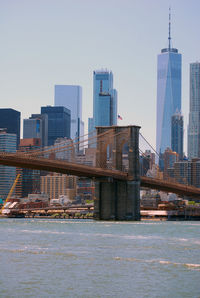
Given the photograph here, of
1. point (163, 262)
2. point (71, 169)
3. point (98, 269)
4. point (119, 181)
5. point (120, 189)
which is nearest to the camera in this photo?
point (98, 269)

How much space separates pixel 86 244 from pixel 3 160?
1176 inches

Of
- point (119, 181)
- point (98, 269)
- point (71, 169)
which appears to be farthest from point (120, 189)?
point (98, 269)

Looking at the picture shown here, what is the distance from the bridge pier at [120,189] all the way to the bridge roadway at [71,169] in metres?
1.46

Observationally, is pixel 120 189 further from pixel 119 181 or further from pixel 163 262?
pixel 163 262

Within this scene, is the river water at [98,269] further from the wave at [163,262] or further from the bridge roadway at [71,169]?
the bridge roadway at [71,169]

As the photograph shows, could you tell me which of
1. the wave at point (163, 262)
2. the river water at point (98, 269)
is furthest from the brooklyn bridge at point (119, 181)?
the wave at point (163, 262)

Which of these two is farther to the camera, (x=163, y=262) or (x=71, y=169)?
(x=71, y=169)

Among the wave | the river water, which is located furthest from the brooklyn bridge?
the wave

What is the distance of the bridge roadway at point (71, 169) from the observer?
230 ft

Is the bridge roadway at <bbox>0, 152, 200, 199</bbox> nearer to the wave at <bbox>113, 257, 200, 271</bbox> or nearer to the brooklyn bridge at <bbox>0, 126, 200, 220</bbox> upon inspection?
the brooklyn bridge at <bbox>0, 126, 200, 220</bbox>

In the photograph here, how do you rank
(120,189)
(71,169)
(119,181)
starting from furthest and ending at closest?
(120,189), (119,181), (71,169)

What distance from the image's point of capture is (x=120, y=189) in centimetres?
8419

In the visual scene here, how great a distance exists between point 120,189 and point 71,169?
11955 millimetres

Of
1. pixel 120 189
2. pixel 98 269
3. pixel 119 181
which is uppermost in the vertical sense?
pixel 119 181
